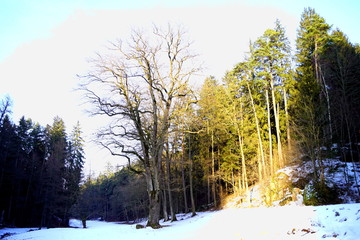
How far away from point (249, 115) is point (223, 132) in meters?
3.55

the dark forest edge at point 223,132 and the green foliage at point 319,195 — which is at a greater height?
the dark forest edge at point 223,132

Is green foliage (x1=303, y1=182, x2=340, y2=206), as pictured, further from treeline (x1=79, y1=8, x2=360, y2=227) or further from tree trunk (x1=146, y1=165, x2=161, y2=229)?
tree trunk (x1=146, y1=165, x2=161, y2=229)

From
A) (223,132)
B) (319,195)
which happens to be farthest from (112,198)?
(319,195)

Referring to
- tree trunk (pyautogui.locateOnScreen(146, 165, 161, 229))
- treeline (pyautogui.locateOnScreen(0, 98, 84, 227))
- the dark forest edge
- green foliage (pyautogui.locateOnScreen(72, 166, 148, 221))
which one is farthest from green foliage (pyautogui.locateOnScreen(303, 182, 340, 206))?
green foliage (pyautogui.locateOnScreen(72, 166, 148, 221))

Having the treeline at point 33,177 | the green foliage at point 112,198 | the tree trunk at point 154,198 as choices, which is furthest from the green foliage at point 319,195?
the green foliage at point 112,198

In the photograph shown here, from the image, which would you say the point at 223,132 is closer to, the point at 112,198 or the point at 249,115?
the point at 249,115

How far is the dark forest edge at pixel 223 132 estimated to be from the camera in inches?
584

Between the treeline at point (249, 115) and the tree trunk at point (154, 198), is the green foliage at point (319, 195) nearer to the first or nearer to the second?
the treeline at point (249, 115)

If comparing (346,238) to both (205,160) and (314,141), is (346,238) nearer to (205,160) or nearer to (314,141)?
(314,141)

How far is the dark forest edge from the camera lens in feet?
48.7

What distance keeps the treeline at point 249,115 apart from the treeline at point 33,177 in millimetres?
13763

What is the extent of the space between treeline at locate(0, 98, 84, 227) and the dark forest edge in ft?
0.50

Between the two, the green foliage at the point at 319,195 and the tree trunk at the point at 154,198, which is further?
the tree trunk at the point at 154,198

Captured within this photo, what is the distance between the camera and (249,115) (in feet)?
81.6
